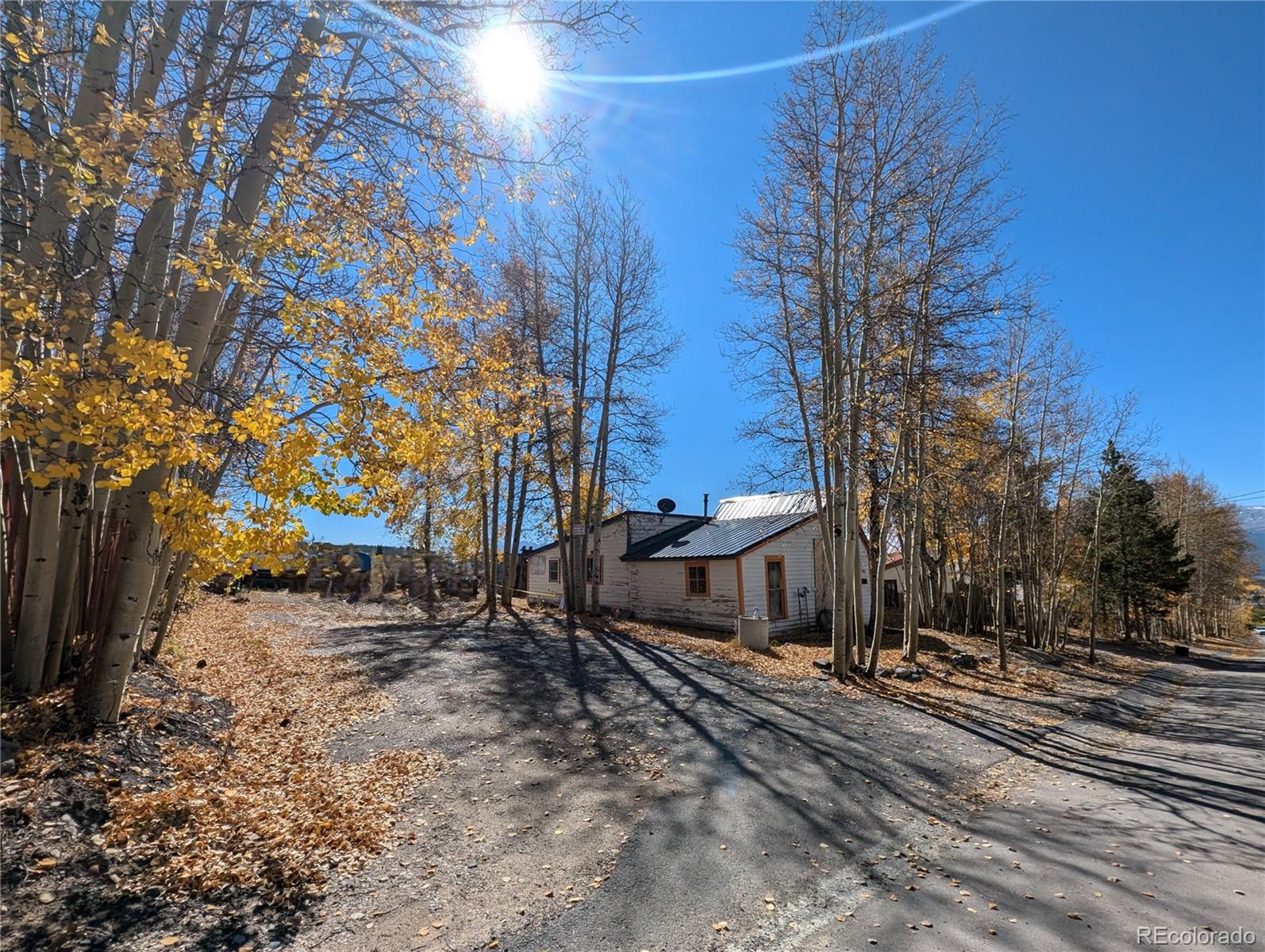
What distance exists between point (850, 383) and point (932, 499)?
555 centimetres

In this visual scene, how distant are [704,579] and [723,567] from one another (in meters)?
1.01

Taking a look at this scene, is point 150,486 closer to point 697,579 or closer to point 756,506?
point 697,579

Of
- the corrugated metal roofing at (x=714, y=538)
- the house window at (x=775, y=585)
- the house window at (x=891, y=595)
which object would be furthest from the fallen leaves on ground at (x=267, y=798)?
the house window at (x=891, y=595)

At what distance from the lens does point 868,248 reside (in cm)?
1123

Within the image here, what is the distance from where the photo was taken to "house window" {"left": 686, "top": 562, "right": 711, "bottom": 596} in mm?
18641

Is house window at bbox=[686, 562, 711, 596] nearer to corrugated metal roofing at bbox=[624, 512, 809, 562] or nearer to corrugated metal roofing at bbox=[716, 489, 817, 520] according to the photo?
corrugated metal roofing at bbox=[624, 512, 809, 562]

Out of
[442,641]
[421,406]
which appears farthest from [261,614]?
[421,406]

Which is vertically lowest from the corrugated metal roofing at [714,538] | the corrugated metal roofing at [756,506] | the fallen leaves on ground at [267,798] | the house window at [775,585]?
the fallen leaves on ground at [267,798]

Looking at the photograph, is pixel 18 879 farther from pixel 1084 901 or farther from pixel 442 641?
pixel 442 641

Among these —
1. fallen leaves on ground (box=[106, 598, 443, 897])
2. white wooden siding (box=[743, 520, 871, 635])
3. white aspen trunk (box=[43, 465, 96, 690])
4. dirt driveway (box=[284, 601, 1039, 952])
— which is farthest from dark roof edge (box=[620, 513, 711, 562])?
white aspen trunk (box=[43, 465, 96, 690])

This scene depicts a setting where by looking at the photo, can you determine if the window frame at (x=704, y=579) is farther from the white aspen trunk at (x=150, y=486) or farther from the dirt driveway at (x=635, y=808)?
the white aspen trunk at (x=150, y=486)

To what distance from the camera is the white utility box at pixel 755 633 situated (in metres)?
14.2

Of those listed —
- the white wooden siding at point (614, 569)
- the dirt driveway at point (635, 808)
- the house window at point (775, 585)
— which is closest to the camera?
the dirt driveway at point (635, 808)

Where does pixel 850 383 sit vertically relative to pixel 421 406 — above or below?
above
